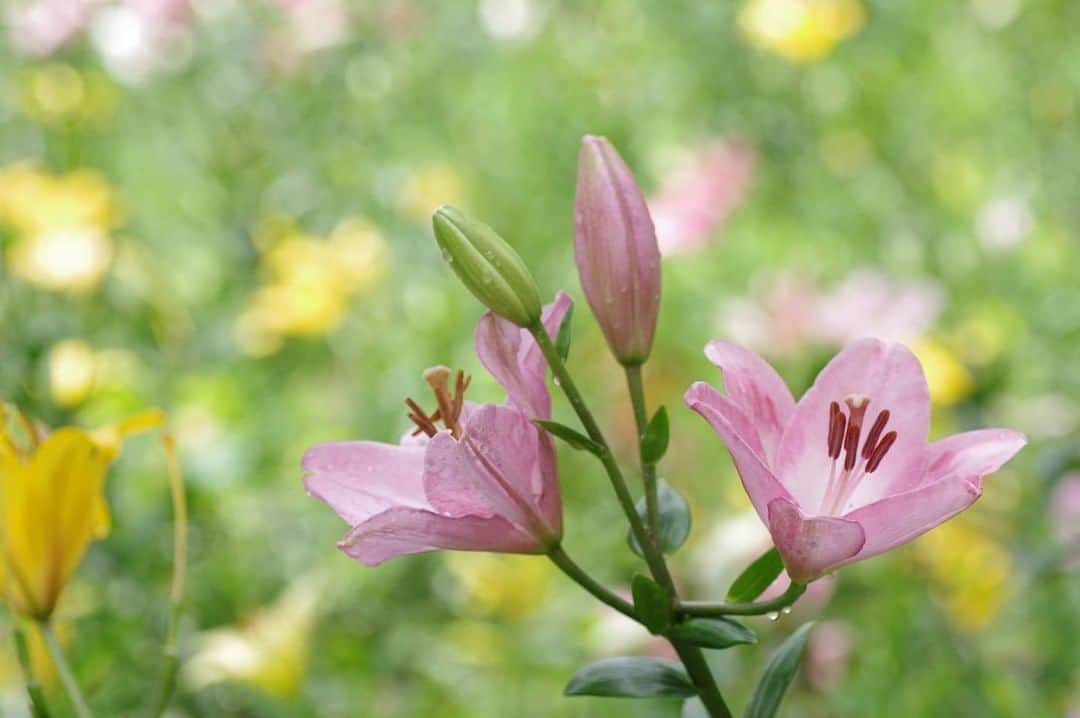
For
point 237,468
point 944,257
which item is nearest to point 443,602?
point 237,468

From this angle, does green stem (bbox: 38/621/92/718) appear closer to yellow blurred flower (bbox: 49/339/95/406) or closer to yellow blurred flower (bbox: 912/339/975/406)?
yellow blurred flower (bbox: 49/339/95/406)

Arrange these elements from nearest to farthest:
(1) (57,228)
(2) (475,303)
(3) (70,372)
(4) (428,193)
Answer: (3) (70,372), (1) (57,228), (2) (475,303), (4) (428,193)

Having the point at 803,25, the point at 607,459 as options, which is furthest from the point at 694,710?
the point at 803,25

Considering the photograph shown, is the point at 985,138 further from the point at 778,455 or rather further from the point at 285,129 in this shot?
the point at 778,455

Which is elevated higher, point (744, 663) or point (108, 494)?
point (108, 494)

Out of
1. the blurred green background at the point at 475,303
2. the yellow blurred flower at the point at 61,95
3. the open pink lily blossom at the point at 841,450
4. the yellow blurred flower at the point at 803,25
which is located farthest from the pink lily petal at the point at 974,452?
the yellow blurred flower at the point at 61,95

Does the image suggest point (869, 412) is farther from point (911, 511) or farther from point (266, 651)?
point (266, 651)

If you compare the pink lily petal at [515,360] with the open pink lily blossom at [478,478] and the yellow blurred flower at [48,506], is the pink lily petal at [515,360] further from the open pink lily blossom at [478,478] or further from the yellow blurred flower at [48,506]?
the yellow blurred flower at [48,506]
